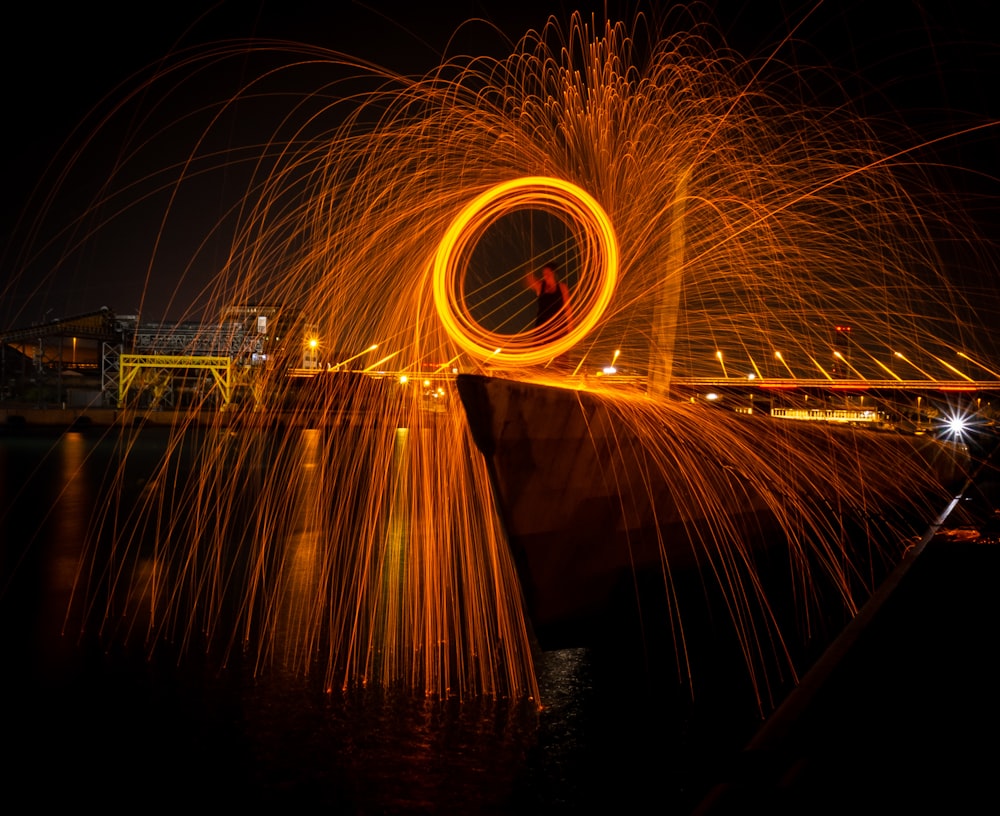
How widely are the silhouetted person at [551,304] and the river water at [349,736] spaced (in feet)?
11.4

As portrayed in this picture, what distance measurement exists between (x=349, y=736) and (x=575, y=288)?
16.3ft

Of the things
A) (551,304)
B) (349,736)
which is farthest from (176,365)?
(349,736)

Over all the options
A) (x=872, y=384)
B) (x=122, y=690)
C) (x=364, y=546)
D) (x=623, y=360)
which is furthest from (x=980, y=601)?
(x=872, y=384)

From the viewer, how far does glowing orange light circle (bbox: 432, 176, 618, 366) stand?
800 cm

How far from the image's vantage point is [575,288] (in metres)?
9.06

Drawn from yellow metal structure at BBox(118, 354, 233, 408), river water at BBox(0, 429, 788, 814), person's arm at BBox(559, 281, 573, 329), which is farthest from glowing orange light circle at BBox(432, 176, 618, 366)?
yellow metal structure at BBox(118, 354, 233, 408)

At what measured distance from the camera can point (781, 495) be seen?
1358cm

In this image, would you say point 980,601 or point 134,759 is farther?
point 980,601

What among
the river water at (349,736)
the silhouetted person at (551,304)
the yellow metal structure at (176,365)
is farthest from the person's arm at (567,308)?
the yellow metal structure at (176,365)

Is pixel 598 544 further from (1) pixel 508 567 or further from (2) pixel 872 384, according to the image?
(2) pixel 872 384

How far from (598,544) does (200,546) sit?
989cm

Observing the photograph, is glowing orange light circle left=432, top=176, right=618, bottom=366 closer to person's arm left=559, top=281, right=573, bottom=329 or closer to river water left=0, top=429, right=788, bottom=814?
person's arm left=559, top=281, right=573, bottom=329

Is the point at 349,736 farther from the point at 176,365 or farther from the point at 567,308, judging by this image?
the point at 176,365

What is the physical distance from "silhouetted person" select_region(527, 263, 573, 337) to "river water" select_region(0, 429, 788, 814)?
Result: 348cm
